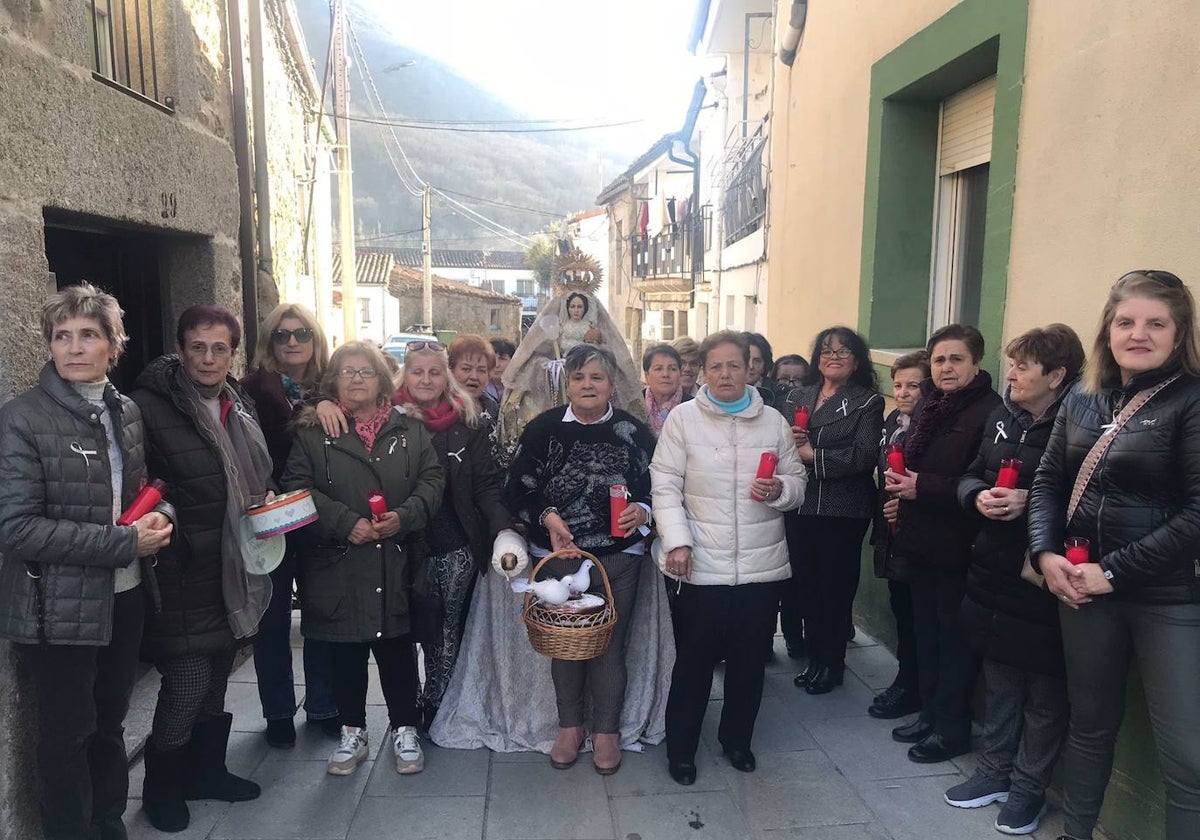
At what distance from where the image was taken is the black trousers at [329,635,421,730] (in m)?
3.35

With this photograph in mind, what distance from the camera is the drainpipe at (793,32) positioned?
20.1 feet

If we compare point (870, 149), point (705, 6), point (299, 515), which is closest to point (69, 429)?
point (299, 515)

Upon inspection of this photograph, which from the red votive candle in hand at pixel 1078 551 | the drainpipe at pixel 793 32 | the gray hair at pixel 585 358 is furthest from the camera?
the drainpipe at pixel 793 32

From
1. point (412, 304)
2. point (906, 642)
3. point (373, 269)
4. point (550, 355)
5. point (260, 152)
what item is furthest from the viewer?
point (412, 304)

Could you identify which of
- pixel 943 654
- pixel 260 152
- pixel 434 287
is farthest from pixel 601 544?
pixel 434 287

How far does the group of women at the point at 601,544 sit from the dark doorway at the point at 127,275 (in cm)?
89

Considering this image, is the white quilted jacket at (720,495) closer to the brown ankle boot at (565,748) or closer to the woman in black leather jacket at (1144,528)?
the brown ankle boot at (565,748)

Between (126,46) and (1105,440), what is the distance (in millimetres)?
4116

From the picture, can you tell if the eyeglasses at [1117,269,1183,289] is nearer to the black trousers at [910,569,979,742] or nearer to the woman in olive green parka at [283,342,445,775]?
the black trousers at [910,569,979,742]

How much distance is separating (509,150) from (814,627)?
9490 cm

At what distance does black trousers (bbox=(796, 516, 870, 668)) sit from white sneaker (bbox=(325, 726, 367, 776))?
2.22 meters

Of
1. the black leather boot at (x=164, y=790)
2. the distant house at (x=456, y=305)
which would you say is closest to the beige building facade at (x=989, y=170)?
the black leather boot at (x=164, y=790)

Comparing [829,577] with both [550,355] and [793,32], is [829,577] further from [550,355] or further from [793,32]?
[793,32]

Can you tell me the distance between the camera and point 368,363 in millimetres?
3215
